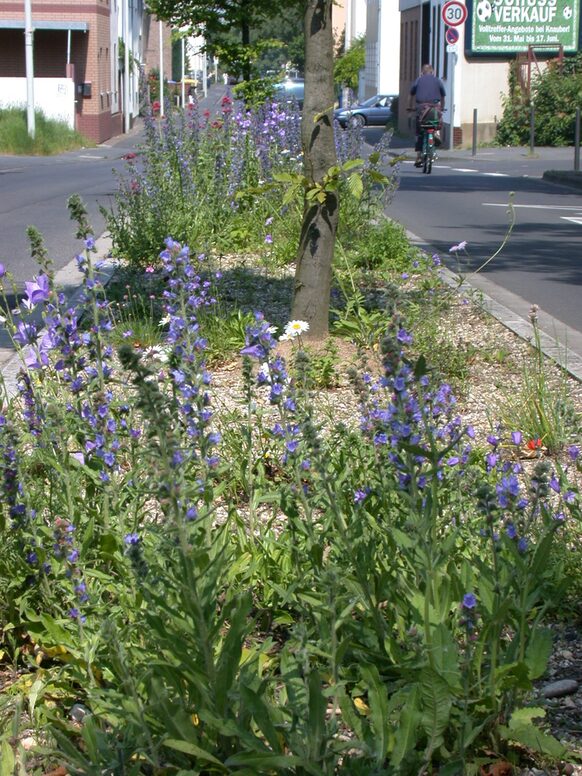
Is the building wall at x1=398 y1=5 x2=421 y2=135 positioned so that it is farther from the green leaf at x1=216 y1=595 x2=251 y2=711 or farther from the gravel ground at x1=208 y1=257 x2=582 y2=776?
the green leaf at x1=216 y1=595 x2=251 y2=711

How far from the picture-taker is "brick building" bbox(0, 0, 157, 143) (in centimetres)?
4519

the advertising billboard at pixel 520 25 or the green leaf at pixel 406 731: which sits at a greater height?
the advertising billboard at pixel 520 25

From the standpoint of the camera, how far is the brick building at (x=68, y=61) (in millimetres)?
45188

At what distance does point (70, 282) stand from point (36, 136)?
98.9ft

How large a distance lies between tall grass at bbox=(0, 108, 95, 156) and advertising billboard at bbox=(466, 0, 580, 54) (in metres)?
13.3

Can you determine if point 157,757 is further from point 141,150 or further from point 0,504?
point 141,150

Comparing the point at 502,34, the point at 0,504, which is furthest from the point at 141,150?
the point at 502,34

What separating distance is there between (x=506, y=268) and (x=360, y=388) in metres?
8.41

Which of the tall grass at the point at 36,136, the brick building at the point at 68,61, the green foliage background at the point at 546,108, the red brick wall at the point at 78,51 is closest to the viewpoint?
the green foliage background at the point at 546,108

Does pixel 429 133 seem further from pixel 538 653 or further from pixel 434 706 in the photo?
pixel 434 706

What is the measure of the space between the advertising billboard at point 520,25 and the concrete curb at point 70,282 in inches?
1082

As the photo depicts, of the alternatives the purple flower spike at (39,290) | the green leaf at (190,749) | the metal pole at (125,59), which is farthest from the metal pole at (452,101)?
the green leaf at (190,749)

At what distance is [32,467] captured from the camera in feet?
13.4

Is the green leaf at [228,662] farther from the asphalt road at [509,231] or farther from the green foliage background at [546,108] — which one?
the green foliage background at [546,108]
